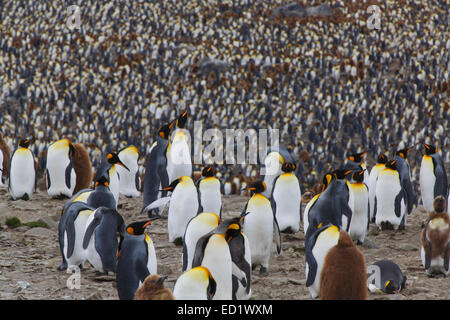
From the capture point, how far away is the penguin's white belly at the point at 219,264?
13.5ft

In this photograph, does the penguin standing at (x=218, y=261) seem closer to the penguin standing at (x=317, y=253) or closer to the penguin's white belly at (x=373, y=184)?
the penguin standing at (x=317, y=253)

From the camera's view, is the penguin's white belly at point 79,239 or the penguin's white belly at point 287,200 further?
the penguin's white belly at point 287,200

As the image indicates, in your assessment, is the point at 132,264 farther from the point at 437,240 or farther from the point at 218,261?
the point at 437,240

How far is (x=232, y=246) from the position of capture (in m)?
4.53

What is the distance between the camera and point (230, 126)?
21672mm

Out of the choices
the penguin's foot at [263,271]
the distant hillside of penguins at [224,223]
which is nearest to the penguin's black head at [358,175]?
the distant hillside of penguins at [224,223]

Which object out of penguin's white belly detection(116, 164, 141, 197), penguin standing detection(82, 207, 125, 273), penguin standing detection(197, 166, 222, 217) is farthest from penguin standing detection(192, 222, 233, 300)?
penguin's white belly detection(116, 164, 141, 197)

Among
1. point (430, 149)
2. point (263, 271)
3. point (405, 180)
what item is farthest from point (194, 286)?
point (430, 149)

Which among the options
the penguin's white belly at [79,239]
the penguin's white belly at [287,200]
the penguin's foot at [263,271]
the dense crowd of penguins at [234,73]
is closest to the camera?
the penguin's white belly at [79,239]

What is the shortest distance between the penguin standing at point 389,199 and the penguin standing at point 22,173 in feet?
16.0

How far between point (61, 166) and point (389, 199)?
447 centimetres

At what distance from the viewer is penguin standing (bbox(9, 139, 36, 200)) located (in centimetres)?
834

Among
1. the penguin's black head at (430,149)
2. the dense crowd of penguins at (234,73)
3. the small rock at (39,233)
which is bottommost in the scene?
the small rock at (39,233)
